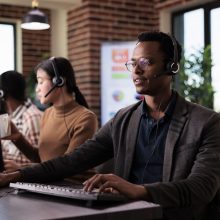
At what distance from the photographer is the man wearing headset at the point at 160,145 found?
60.4 inches

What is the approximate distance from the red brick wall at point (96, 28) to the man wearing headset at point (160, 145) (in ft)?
14.7

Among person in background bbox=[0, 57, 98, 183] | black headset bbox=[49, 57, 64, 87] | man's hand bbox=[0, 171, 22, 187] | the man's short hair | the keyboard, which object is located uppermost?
the man's short hair

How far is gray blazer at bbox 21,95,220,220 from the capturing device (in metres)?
1.46

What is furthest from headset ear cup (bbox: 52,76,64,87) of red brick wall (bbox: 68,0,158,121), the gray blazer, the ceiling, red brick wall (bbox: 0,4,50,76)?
red brick wall (bbox: 0,4,50,76)

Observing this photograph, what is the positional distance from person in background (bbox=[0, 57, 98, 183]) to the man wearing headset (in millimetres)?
580

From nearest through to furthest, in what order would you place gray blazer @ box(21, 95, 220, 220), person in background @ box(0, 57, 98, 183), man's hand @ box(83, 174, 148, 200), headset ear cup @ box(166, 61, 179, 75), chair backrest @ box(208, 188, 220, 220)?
man's hand @ box(83, 174, 148, 200) → gray blazer @ box(21, 95, 220, 220) → chair backrest @ box(208, 188, 220, 220) → headset ear cup @ box(166, 61, 179, 75) → person in background @ box(0, 57, 98, 183)

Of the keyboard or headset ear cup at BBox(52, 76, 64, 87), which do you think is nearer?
the keyboard

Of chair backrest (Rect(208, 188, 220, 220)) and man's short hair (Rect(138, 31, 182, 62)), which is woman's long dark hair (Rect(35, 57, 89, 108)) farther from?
chair backrest (Rect(208, 188, 220, 220))

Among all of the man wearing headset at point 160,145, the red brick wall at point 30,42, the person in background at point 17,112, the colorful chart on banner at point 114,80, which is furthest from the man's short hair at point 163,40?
the red brick wall at point 30,42

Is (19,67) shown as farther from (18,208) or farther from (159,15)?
(18,208)

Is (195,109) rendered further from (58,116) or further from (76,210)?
(58,116)

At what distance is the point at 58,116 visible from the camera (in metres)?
2.74

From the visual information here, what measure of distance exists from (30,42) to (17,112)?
4.98 m

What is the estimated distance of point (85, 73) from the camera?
645cm
